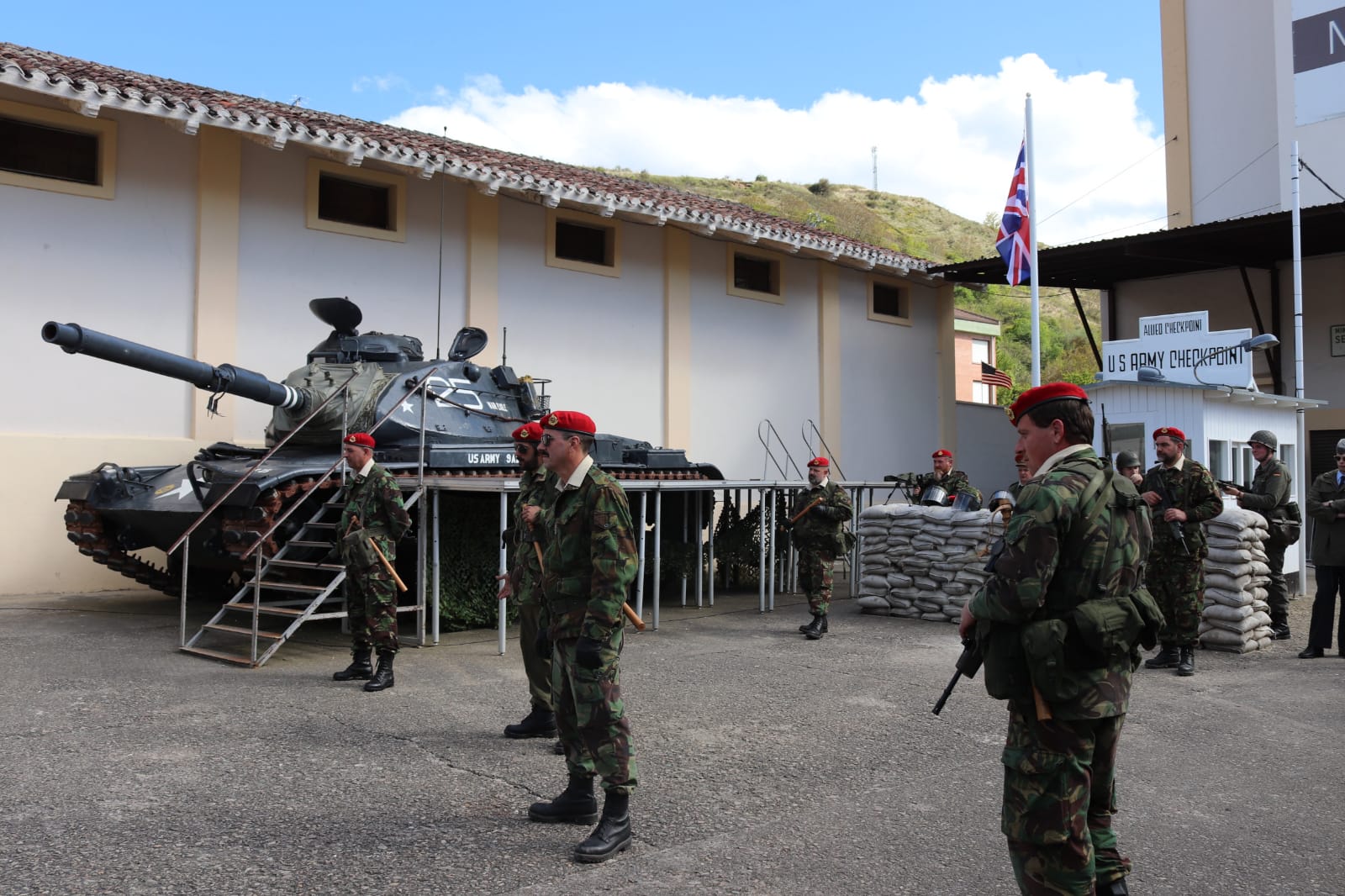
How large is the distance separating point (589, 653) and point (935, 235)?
59.0 m

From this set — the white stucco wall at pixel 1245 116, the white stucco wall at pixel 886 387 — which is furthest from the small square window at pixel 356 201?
the white stucco wall at pixel 1245 116

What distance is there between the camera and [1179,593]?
7.82 meters

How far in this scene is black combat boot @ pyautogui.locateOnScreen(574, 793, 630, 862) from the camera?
13.1ft

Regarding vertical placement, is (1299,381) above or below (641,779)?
above

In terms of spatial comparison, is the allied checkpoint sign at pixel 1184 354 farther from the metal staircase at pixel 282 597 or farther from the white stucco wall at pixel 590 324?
the metal staircase at pixel 282 597

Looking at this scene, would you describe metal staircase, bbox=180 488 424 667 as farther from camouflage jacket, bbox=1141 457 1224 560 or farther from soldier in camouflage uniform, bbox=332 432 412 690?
camouflage jacket, bbox=1141 457 1224 560

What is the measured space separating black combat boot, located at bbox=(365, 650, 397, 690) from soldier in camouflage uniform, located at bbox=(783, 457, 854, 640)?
152 inches

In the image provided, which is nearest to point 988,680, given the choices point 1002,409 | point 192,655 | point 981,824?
point 981,824

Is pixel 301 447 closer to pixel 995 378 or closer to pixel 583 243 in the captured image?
pixel 583 243

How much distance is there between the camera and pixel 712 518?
40.7 ft

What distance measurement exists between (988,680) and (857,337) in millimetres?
16293

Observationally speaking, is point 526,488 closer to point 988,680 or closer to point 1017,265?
point 988,680

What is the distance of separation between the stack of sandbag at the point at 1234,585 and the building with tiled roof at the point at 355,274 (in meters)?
8.26

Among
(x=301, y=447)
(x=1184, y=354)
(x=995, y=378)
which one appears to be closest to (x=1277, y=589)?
(x=1184, y=354)
